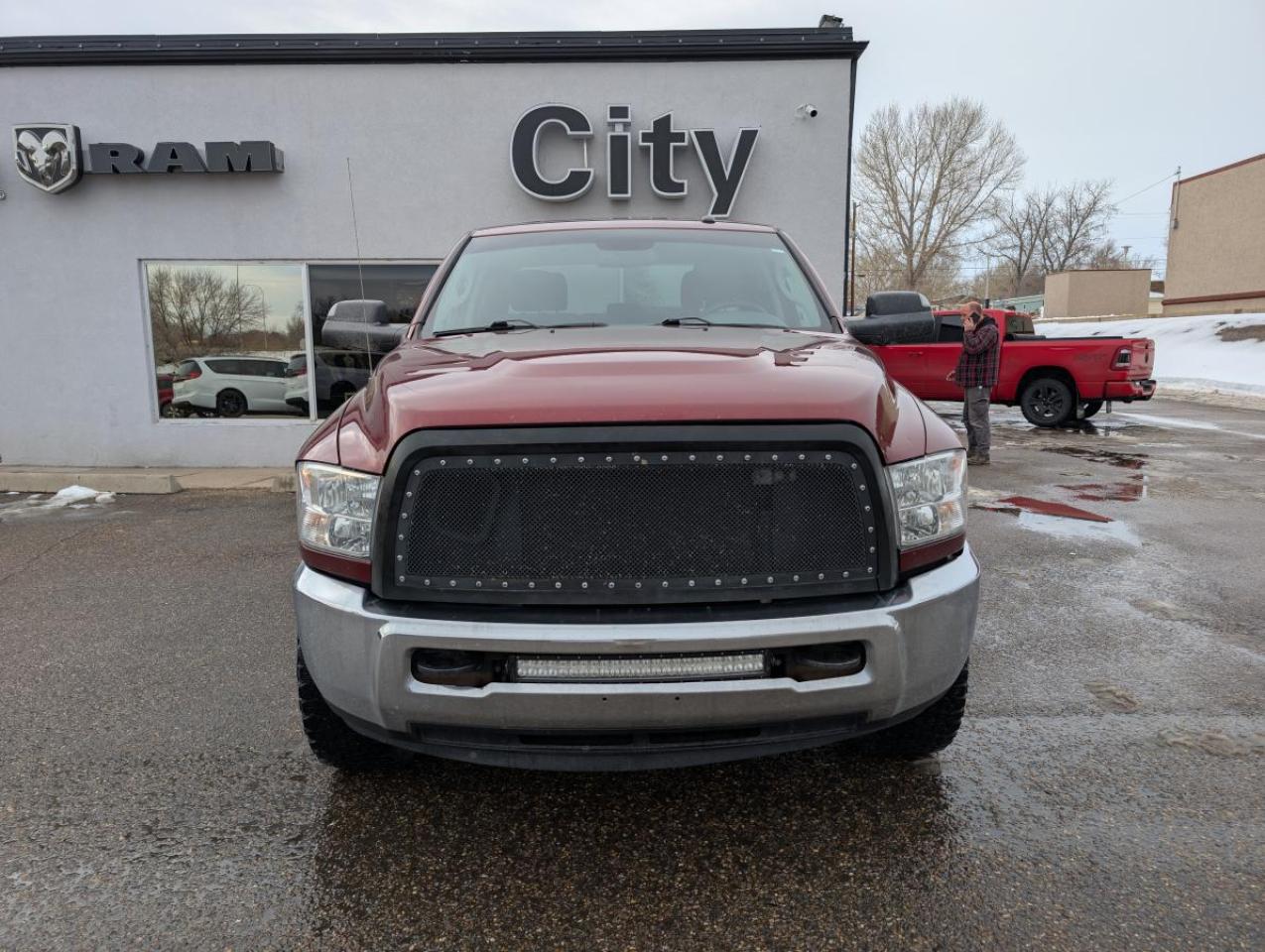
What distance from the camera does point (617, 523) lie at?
2.10 m

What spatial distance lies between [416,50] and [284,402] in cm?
420

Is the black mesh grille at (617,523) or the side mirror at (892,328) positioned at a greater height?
the side mirror at (892,328)

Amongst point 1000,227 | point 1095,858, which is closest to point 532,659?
point 1095,858

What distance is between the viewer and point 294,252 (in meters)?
9.55

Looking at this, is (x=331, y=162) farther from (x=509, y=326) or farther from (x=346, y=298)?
(x=509, y=326)

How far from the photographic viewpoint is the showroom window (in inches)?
380

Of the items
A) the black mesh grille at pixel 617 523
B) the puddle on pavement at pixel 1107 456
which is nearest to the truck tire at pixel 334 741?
the black mesh grille at pixel 617 523

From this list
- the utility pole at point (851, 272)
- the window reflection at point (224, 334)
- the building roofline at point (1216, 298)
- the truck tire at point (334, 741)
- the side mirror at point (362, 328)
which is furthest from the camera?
the building roofline at point (1216, 298)

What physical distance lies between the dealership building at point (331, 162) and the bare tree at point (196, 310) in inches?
1.4

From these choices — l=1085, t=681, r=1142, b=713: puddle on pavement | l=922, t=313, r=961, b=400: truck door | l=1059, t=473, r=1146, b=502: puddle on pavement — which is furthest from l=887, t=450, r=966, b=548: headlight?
l=922, t=313, r=961, b=400: truck door

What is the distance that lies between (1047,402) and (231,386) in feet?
38.1

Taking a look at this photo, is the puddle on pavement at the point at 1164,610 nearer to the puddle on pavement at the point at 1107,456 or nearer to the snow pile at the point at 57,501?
the puddle on pavement at the point at 1107,456

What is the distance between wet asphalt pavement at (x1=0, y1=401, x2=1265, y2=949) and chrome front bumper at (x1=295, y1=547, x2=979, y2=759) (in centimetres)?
49

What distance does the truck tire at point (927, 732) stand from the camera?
2.56 metres
